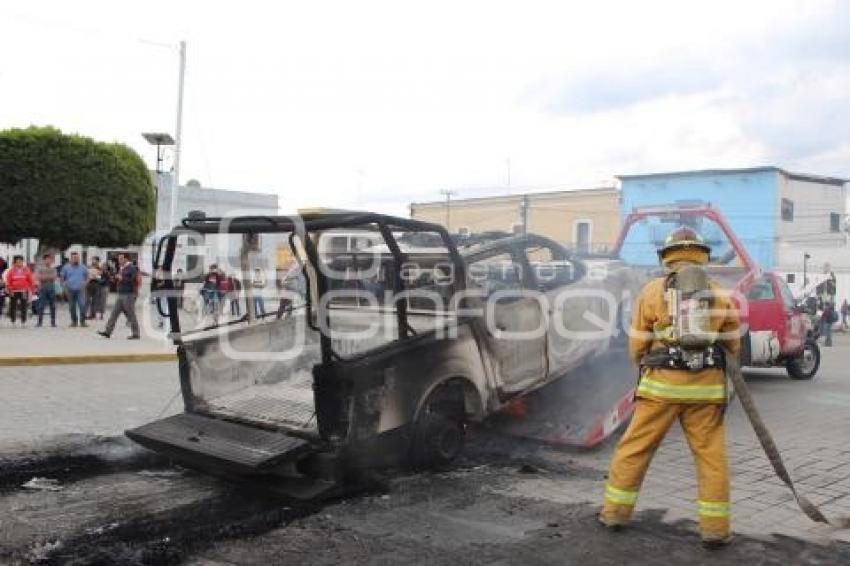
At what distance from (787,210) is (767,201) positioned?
4.92 feet

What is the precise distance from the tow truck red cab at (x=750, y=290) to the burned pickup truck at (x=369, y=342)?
1.89 m

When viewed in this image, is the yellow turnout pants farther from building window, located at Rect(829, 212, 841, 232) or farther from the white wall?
building window, located at Rect(829, 212, 841, 232)

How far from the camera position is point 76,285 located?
56.4 ft

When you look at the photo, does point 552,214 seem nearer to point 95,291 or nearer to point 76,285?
point 95,291

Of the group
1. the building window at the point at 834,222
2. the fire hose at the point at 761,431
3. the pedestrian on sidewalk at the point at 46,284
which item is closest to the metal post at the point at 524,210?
the building window at the point at 834,222

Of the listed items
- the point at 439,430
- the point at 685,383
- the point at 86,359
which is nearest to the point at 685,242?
→ the point at 685,383

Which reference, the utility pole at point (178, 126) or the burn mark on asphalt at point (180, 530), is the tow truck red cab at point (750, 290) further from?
the utility pole at point (178, 126)

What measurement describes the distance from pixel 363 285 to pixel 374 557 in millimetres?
3000

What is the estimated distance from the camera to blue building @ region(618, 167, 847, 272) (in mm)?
38375

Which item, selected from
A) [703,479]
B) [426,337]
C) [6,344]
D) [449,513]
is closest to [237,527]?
[449,513]

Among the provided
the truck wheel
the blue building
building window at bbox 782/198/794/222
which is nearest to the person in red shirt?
the truck wheel

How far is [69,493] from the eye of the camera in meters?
5.35

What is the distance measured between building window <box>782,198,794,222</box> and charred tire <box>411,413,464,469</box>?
3721 cm

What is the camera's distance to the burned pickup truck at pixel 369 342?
510 centimetres
